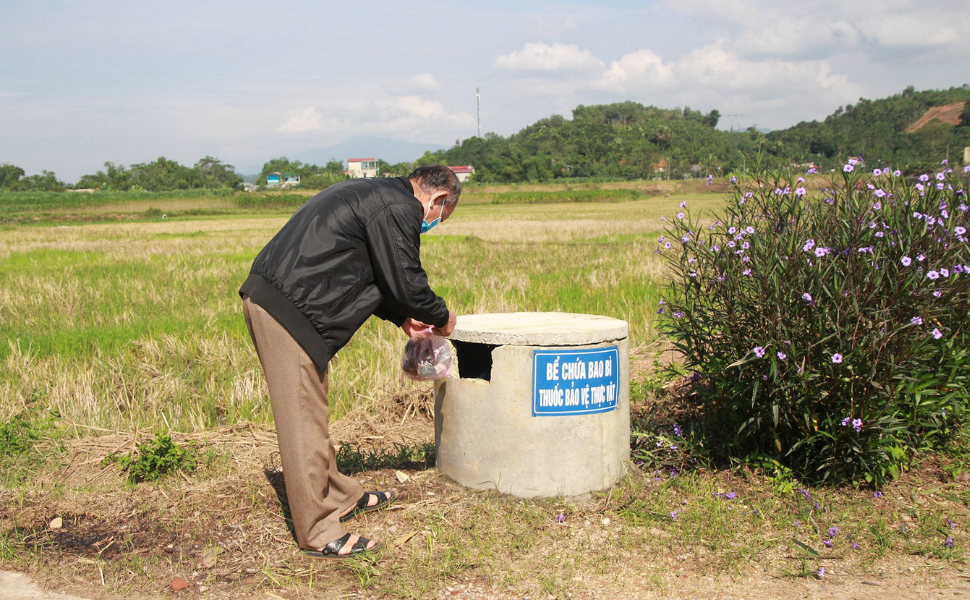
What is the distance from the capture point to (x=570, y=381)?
150 inches

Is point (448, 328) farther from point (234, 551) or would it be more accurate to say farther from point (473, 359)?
point (234, 551)

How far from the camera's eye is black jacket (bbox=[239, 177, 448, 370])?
3307 mm

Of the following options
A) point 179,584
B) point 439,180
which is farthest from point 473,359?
point 179,584

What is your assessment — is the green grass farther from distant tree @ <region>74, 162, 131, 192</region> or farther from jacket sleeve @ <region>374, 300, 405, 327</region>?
distant tree @ <region>74, 162, 131, 192</region>

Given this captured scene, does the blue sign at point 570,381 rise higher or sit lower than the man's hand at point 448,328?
lower

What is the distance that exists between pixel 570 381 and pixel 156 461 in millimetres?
2665

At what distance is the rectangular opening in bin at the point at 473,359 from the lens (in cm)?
432

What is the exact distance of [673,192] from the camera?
75.8 meters

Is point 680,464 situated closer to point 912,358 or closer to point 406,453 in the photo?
point 912,358

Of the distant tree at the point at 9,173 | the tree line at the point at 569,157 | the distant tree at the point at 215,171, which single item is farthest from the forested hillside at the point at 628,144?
the distant tree at the point at 9,173

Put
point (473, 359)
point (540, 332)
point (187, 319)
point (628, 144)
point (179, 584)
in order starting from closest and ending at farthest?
point (179, 584) < point (540, 332) < point (473, 359) < point (187, 319) < point (628, 144)

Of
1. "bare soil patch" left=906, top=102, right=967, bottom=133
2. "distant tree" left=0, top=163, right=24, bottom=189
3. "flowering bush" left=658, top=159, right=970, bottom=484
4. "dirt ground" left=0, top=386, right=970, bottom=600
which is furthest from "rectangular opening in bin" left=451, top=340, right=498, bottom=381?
"distant tree" left=0, top=163, right=24, bottom=189

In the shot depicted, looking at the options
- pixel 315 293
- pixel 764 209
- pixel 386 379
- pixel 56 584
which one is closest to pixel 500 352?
pixel 315 293

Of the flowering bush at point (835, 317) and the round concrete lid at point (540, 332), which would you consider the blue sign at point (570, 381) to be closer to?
the round concrete lid at point (540, 332)
